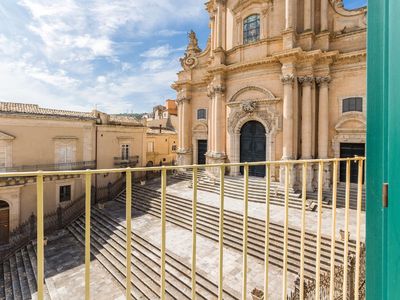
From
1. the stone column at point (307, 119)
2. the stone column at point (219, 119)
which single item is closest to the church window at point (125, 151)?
the stone column at point (219, 119)

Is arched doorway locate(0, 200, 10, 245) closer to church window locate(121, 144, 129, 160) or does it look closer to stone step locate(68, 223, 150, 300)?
stone step locate(68, 223, 150, 300)

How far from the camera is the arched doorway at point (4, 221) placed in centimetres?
1388

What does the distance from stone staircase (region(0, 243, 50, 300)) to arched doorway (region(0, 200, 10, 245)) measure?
272 cm

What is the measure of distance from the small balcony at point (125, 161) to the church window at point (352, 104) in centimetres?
1707

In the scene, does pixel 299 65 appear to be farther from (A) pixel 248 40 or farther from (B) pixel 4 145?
(B) pixel 4 145

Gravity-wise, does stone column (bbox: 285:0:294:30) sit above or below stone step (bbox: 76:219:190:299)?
above

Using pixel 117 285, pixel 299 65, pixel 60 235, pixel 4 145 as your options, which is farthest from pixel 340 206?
pixel 4 145

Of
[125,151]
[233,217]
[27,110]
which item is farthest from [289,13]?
[27,110]

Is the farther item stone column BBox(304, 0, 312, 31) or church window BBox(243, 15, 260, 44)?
church window BBox(243, 15, 260, 44)

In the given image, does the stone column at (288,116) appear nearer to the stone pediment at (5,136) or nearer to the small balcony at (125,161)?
the small balcony at (125,161)

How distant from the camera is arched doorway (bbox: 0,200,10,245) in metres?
13.9

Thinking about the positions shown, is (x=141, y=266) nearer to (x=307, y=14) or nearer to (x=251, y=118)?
(x=251, y=118)

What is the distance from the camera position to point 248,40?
643 inches

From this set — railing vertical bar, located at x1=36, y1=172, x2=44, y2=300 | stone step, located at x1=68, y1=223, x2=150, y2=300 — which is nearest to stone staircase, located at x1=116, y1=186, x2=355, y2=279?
stone step, located at x1=68, y1=223, x2=150, y2=300
